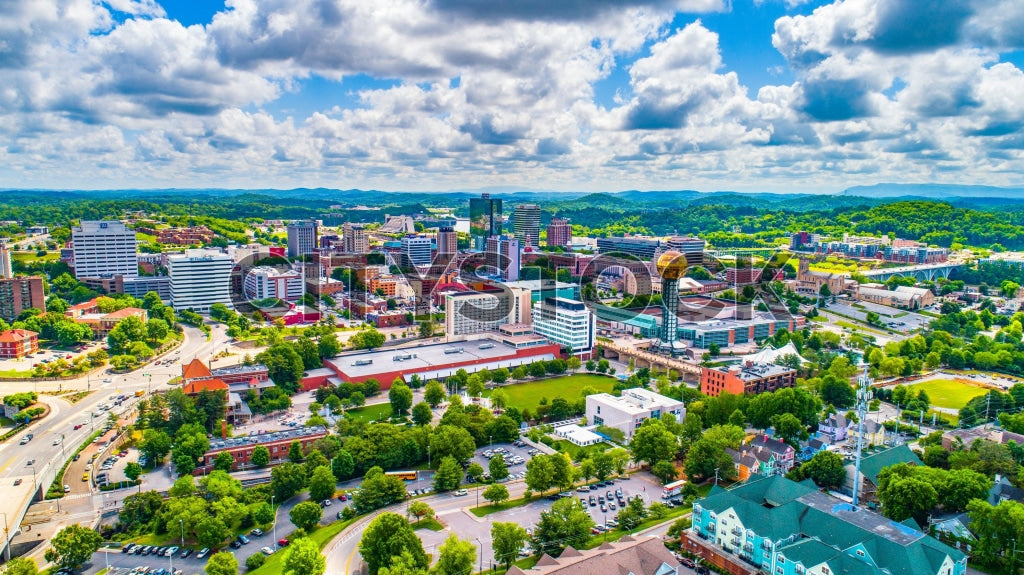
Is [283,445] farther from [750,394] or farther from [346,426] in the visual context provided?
[750,394]

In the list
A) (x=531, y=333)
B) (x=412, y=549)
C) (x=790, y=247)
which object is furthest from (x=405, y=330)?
(x=790, y=247)

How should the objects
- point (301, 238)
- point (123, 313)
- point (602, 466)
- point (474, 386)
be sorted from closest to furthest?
point (602, 466), point (474, 386), point (123, 313), point (301, 238)

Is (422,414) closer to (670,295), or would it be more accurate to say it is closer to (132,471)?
(132,471)

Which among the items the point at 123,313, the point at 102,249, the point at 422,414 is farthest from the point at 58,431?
the point at 102,249

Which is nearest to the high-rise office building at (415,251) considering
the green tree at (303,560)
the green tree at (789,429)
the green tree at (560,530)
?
the green tree at (789,429)

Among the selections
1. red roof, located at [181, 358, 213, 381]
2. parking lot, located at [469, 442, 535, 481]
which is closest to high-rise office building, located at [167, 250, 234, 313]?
red roof, located at [181, 358, 213, 381]

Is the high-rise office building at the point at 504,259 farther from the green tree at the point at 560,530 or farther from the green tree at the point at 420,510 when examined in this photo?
the green tree at the point at 560,530
